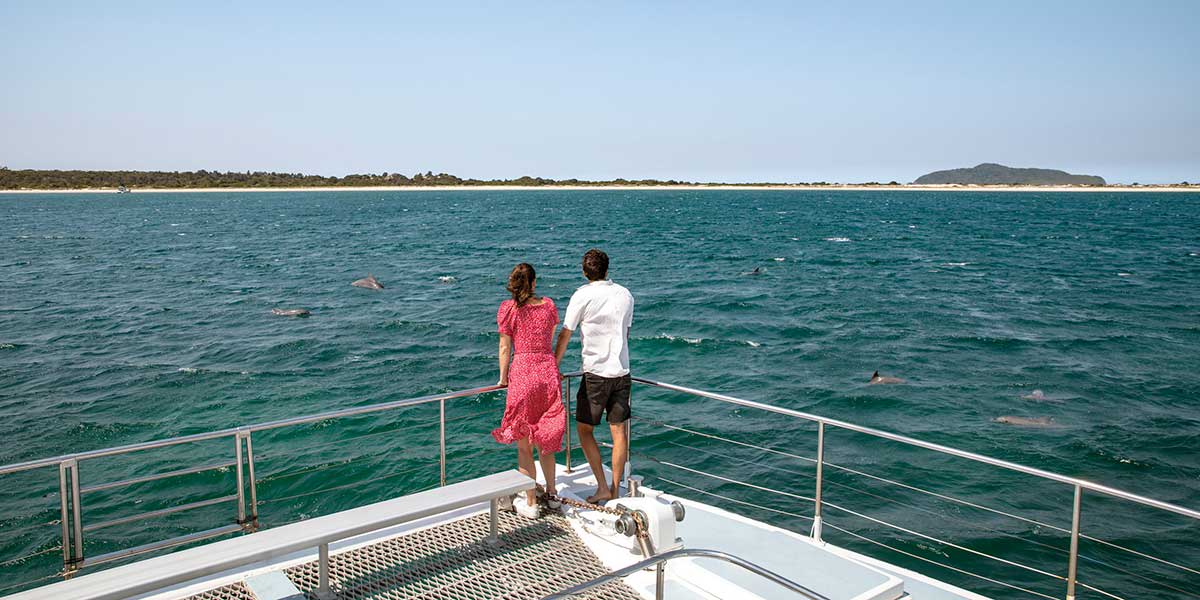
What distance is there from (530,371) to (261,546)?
216 cm

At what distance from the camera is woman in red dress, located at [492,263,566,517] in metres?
5.86

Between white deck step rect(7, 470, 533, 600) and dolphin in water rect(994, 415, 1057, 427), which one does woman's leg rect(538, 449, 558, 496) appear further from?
dolphin in water rect(994, 415, 1057, 427)

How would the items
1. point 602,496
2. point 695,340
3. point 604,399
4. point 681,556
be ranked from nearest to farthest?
1. point 681,556
2. point 604,399
3. point 602,496
4. point 695,340

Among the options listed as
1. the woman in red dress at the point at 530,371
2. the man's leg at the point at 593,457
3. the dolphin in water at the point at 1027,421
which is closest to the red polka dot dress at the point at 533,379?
the woman in red dress at the point at 530,371

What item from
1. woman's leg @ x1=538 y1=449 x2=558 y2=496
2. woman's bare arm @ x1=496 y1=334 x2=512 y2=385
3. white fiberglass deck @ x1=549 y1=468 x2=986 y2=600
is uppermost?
woman's bare arm @ x1=496 y1=334 x2=512 y2=385

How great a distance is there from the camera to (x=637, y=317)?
29203 mm

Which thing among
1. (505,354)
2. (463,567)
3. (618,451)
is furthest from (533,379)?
(463,567)

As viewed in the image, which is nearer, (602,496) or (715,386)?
(602,496)

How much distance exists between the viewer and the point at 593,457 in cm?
634

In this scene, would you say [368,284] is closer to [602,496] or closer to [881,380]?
[881,380]

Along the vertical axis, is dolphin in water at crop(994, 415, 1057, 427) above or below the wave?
below

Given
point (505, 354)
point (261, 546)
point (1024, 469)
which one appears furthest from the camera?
point (505, 354)

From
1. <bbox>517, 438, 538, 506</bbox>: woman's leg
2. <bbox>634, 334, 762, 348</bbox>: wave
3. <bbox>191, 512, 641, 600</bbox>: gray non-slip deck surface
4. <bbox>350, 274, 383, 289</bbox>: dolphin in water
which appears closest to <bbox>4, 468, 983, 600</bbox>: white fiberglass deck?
<bbox>191, 512, 641, 600</bbox>: gray non-slip deck surface

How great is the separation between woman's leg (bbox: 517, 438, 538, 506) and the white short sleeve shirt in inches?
31.4
